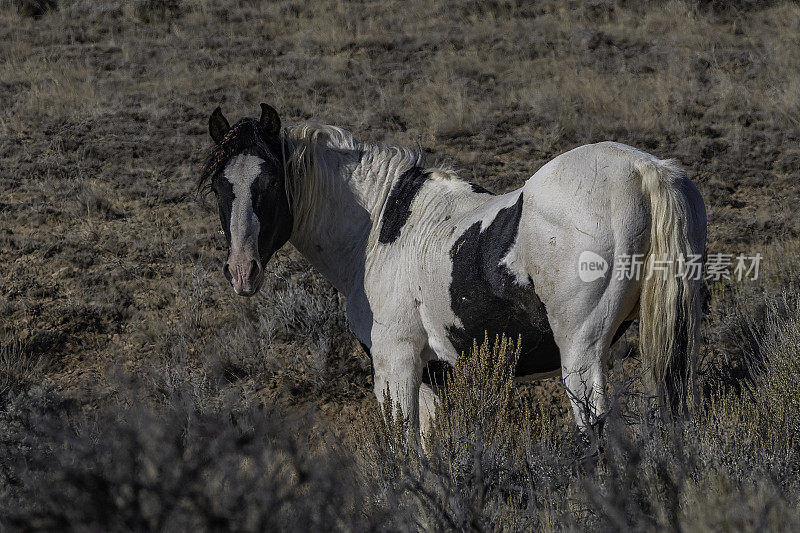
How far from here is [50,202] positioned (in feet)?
28.8

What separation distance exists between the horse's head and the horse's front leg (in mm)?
768

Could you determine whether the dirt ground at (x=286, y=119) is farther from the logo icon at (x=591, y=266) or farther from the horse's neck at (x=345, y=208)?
the logo icon at (x=591, y=266)

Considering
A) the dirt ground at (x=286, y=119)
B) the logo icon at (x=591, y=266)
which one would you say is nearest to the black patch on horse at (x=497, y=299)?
the logo icon at (x=591, y=266)

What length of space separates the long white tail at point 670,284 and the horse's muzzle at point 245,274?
6.37 feet

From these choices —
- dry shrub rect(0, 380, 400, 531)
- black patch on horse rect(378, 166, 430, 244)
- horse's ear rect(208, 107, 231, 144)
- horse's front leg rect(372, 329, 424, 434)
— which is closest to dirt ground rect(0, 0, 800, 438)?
black patch on horse rect(378, 166, 430, 244)

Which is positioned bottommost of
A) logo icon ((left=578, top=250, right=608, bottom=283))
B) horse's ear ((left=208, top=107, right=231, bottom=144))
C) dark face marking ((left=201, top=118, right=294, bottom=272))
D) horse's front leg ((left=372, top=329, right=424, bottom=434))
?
horse's front leg ((left=372, top=329, right=424, bottom=434))

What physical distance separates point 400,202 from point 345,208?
1.11 feet

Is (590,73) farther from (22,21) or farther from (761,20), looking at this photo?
(22,21)

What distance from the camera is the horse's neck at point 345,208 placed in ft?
15.0

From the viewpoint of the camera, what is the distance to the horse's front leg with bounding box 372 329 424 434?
413 cm

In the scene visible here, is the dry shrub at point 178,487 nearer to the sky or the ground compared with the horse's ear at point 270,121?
nearer to the ground

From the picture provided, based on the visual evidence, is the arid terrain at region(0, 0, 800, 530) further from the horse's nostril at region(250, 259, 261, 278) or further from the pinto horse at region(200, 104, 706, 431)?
the horse's nostril at region(250, 259, 261, 278)

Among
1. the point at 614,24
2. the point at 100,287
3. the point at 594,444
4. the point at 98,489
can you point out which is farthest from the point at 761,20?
the point at 98,489

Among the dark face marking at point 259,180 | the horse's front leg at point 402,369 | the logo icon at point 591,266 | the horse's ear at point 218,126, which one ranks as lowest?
the horse's front leg at point 402,369
